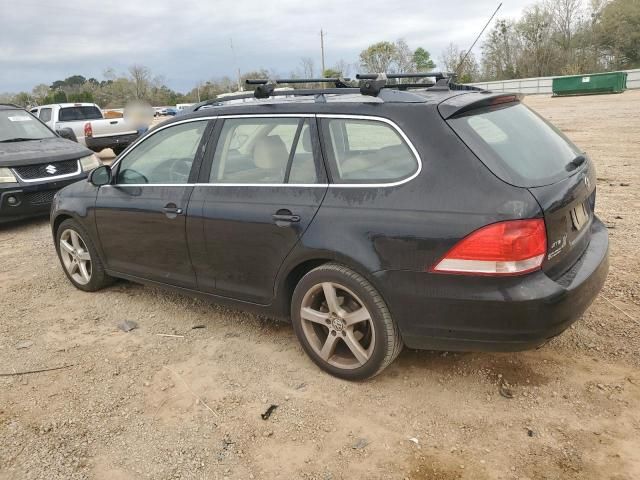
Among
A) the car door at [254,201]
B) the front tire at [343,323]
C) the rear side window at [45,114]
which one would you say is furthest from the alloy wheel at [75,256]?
the rear side window at [45,114]

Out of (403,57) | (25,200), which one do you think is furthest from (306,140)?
(403,57)

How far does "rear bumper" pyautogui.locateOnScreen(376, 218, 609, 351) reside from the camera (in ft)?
8.44

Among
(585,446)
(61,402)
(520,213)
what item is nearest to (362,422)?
(585,446)

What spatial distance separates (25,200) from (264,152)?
5.45 meters

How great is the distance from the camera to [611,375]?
310 centimetres

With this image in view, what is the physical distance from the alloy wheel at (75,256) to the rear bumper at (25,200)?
2.89 meters

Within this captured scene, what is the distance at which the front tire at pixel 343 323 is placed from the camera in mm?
2914

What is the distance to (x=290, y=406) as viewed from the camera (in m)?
3.04

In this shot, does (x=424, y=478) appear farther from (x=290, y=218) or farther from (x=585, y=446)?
(x=290, y=218)

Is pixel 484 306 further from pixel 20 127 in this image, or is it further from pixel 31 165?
pixel 20 127

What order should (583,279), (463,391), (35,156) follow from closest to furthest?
(583,279), (463,391), (35,156)

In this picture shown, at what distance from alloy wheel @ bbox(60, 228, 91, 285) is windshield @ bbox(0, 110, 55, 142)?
14.6 feet

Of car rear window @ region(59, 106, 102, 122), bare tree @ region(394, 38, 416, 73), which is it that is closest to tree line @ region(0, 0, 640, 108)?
bare tree @ region(394, 38, 416, 73)

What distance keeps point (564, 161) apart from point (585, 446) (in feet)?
5.10
